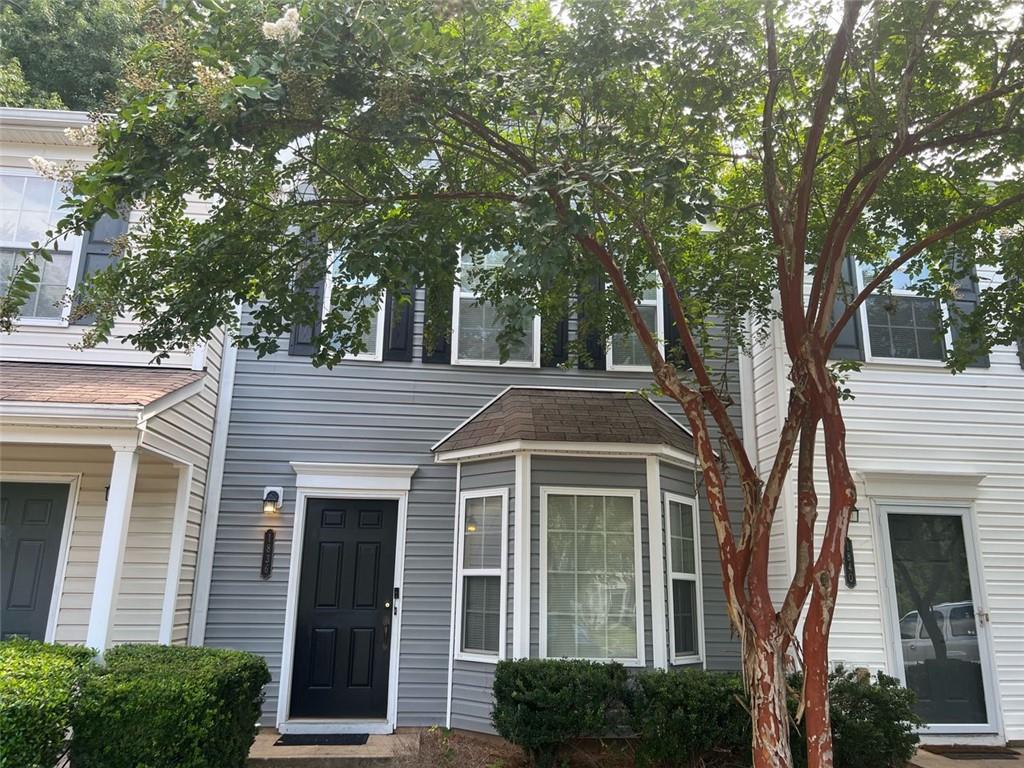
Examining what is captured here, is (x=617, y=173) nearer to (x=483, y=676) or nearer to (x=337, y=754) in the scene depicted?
(x=483, y=676)

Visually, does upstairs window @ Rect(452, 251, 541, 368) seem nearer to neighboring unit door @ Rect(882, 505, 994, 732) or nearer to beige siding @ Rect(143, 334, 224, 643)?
beige siding @ Rect(143, 334, 224, 643)

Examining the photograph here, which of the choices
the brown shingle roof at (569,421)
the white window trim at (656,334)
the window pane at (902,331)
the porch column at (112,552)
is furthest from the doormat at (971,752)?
the porch column at (112,552)

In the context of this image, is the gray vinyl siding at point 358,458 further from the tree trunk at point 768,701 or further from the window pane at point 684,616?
the tree trunk at point 768,701

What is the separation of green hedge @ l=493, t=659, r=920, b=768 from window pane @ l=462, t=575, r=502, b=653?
896 millimetres

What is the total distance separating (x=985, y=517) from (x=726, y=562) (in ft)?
13.3

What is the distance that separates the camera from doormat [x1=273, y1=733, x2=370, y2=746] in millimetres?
5852

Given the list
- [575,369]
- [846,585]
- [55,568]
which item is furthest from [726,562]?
[55,568]

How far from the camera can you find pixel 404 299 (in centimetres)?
553

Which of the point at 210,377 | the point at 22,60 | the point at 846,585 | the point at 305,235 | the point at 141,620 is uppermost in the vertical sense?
the point at 22,60

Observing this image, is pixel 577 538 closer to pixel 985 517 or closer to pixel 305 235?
pixel 305 235

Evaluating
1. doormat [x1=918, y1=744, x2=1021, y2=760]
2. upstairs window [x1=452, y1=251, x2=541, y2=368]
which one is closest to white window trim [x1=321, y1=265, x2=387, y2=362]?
upstairs window [x1=452, y1=251, x2=541, y2=368]

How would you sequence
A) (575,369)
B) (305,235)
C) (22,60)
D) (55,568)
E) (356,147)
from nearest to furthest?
(356,147) < (305,235) < (55,568) < (575,369) < (22,60)

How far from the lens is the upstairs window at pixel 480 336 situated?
23.9 feet

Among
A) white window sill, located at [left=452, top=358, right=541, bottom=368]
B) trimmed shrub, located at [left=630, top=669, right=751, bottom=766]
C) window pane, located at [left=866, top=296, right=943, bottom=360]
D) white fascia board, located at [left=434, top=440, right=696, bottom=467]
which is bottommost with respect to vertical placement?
trimmed shrub, located at [left=630, top=669, right=751, bottom=766]
